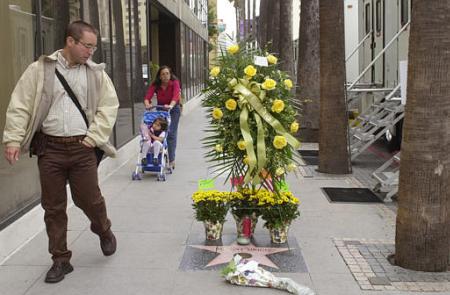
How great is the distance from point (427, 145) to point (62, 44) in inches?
190

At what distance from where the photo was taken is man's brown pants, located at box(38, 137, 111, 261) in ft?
15.1

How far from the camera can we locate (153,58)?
909 inches

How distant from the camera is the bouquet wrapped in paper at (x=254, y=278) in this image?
4473mm

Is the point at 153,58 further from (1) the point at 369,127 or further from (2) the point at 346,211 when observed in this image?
(2) the point at 346,211

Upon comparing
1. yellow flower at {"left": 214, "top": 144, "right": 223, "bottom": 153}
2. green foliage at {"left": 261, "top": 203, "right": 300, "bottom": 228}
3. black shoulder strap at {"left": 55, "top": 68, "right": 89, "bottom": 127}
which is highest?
black shoulder strap at {"left": 55, "top": 68, "right": 89, "bottom": 127}

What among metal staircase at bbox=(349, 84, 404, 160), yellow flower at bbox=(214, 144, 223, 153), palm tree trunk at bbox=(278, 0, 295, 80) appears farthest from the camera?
palm tree trunk at bbox=(278, 0, 295, 80)

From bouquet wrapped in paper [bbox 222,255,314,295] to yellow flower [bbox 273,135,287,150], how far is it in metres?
1.03

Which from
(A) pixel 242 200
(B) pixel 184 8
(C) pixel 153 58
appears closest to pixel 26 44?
(A) pixel 242 200

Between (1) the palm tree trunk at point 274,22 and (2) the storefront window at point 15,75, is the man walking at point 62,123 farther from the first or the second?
(1) the palm tree trunk at point 274,22

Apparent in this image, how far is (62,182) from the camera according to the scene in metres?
4.68

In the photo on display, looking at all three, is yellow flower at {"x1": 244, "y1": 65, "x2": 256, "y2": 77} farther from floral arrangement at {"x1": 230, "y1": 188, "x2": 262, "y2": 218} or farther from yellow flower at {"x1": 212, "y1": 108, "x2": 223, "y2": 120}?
floral arrangement at {"x1": 230, "y1": 188, "x2": 262, "y2": 218}

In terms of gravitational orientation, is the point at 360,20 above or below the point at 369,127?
above

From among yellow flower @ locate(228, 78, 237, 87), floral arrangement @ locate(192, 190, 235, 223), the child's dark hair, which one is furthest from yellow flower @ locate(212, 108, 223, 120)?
the child's dark hair

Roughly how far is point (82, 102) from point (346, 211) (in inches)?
145
